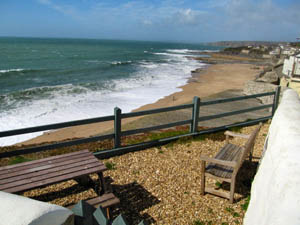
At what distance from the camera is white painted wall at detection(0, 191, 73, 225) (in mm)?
1170

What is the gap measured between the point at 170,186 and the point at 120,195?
3.17ft

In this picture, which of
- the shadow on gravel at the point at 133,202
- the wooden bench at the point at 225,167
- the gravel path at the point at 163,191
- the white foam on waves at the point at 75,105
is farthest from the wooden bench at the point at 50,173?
the white foam on waves at the point at 75,105

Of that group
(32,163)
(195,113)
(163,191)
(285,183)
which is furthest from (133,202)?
(195,113)

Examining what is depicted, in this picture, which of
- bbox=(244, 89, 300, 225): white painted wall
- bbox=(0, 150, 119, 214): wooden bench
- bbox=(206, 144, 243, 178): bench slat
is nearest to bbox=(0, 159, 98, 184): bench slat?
bbox=(0, 150, 119, 214): wooden bench

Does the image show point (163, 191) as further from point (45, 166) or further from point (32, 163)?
point (32, 163)

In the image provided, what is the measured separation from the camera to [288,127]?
260 cm

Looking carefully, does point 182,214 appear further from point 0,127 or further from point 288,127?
point 0,127

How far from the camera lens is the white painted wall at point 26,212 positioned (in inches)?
46.1

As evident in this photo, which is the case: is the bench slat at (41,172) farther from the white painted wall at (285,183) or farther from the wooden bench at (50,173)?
the white painted wall at (285,183)

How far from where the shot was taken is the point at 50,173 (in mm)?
3568

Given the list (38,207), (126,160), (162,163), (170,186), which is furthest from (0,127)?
(38,207)

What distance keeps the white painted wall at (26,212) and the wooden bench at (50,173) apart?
2.14m

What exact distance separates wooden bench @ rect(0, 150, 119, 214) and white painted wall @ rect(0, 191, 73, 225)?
2141 millimetres

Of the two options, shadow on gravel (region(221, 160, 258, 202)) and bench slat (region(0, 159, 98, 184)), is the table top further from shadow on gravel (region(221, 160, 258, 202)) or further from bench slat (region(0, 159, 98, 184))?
shadow on gravel (region(221, 160, 258, 202))
